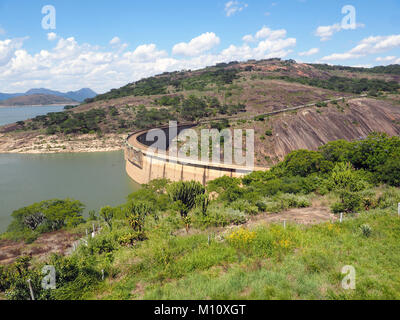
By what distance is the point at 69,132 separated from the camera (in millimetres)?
78812

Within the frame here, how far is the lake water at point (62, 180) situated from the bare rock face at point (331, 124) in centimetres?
3181

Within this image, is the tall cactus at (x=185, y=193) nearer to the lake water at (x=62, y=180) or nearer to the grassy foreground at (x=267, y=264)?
the grassy foreground at (x=267, y=264)

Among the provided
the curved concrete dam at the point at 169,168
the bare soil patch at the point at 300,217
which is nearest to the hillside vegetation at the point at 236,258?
the bare soil patch at the point at 300,217

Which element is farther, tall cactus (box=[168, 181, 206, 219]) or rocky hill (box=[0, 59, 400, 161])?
rocky hill (box=[0, 59, 400, 161])

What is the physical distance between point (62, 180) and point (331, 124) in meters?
63.4

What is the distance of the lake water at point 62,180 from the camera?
111ft

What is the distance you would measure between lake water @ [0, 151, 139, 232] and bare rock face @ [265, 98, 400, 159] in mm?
31808

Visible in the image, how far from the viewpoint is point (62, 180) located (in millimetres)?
42844

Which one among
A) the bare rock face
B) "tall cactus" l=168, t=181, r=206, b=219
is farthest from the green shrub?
the bare rock face

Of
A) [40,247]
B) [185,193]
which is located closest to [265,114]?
[185,193]

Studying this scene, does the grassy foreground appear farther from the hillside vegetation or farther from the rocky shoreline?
the rocky shoreline

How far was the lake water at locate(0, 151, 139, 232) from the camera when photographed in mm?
33688
